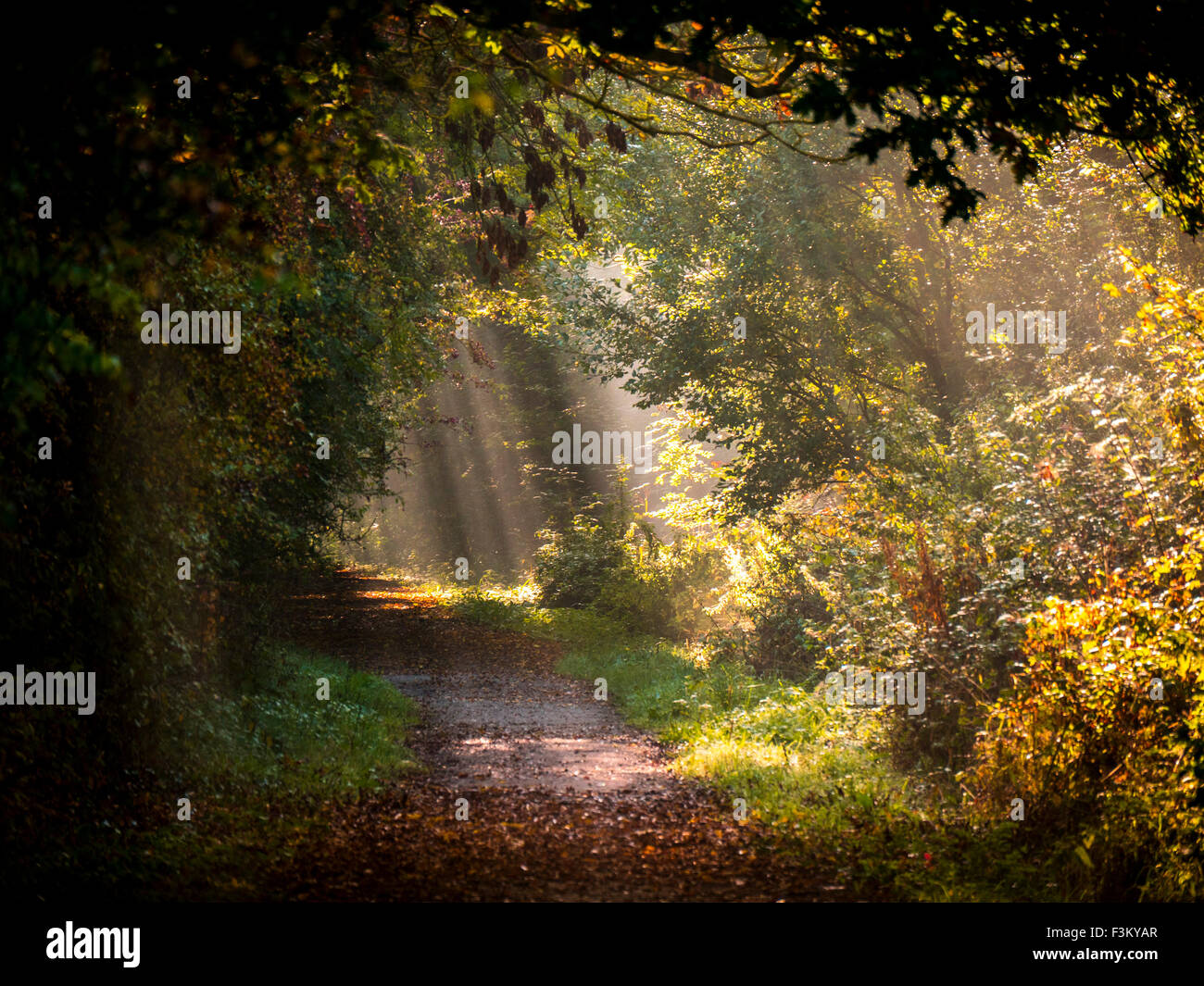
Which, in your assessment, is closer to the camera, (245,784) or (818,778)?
(245,784)

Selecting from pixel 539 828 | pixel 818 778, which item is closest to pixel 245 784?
pixel 539 828

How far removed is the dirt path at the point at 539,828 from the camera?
21.5ft

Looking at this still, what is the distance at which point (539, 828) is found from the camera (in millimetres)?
8148

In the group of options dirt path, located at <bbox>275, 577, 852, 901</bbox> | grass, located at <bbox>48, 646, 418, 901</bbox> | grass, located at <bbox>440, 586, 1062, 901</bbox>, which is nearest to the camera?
grass, located at <bbox>48, 646, 418, 901</bbox>

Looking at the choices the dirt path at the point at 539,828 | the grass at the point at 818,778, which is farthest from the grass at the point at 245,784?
the grass at the point at 818,778

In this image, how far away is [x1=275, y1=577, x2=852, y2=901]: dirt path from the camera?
6555 mm

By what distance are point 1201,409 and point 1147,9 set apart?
3.00 meters

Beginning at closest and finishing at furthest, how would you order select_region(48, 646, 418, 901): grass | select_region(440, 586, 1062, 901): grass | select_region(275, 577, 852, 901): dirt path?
select_region(48, 646, 418, 901): grass
select_region(275, 577, 852, 901): dirt path
select_region(440, 586, 1062, 901): grass

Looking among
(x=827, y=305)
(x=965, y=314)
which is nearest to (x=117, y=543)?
(x=827, y=305)

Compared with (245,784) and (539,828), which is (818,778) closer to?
(539,828)

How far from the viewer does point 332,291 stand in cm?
1264

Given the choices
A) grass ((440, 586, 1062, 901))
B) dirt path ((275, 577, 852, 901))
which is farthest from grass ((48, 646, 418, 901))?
grass ((440, 586, 1062, 901))

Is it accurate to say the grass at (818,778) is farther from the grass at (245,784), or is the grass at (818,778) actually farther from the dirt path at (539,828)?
the grass at (245,784)

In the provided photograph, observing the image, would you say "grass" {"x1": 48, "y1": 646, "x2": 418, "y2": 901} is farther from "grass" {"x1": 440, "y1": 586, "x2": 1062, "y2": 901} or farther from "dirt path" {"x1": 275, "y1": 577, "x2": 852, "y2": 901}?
"grass" {"x1": 440, "y1": 586, "x2": 1062, "y2": 901}
